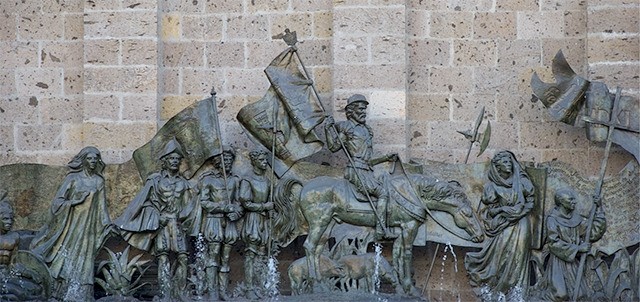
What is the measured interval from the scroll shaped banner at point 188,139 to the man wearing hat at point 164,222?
0.16 m

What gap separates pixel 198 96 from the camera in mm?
14898

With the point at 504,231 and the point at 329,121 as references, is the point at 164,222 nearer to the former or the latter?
the point at 329,121

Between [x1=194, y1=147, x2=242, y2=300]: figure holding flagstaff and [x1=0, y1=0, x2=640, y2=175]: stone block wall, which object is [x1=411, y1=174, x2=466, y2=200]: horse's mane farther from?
[x1=194, y1=147, x2=242, y2=300]: figure holding flagstaff

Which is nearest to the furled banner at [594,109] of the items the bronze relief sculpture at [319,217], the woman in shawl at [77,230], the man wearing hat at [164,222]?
the bronze relief sculpture at [319,217]

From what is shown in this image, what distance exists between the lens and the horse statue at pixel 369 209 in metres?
13.6

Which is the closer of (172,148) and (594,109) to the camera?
(172,148)

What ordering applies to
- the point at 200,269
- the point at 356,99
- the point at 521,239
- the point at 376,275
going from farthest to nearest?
the point at 356,99, the point at 200,269, the point at 521,239, the point at 376,275

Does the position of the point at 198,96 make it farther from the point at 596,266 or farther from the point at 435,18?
the point at 596,266

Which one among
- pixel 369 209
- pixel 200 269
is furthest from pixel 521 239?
pixel 200 269

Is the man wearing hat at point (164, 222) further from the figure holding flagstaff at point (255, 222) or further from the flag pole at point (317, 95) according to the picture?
the flag pole at point (317, 95)

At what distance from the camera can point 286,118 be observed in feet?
45.8

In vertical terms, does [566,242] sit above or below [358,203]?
below

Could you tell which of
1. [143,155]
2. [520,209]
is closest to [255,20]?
[143,155]

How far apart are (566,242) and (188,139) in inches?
125
